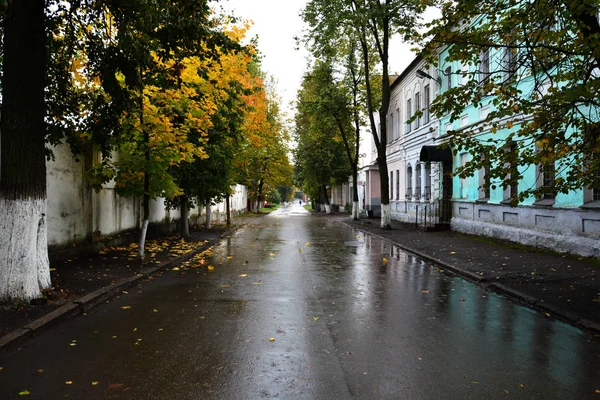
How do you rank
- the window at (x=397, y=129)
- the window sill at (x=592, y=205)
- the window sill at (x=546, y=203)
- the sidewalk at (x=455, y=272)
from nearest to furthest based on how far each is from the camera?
the sidewalk at (x=455, y=272) < the window sill at (x=592, y=205) < the window sill at (x=546, y=203) < the window at (x=397, y=129)

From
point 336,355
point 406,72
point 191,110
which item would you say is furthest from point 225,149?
point 406,72

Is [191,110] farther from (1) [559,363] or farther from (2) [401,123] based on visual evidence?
(2) [401,123]

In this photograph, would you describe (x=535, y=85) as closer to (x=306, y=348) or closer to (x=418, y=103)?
(x=306, y=348)

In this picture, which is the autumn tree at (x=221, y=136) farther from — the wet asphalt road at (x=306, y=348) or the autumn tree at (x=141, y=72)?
A: the wet asphalt road at (x=306, y=348)

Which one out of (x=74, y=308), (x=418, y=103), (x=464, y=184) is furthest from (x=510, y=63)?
(x=418, y=103)

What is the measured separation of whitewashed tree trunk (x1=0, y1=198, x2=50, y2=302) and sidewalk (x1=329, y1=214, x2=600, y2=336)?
7518 mm

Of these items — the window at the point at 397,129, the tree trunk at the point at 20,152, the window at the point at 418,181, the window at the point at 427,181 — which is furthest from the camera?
the window at the point at 397,129

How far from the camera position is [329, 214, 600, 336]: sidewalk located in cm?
674

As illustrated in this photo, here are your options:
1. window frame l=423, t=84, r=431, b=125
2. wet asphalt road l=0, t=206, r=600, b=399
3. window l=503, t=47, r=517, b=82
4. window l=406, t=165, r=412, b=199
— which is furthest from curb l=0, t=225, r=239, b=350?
window l=406, t=165, r=412, b=199

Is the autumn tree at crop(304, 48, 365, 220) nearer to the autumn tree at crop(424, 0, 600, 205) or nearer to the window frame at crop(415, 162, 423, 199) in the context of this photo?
the window frame at crop(415, 162, 423, 199)

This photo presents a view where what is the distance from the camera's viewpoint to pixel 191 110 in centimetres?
1175

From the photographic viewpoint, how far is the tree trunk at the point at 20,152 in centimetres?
632

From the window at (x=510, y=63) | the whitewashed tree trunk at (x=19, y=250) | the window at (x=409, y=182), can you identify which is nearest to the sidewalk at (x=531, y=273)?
the window at (x=510, y=63)

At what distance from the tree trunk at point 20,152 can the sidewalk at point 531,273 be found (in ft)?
24.9
